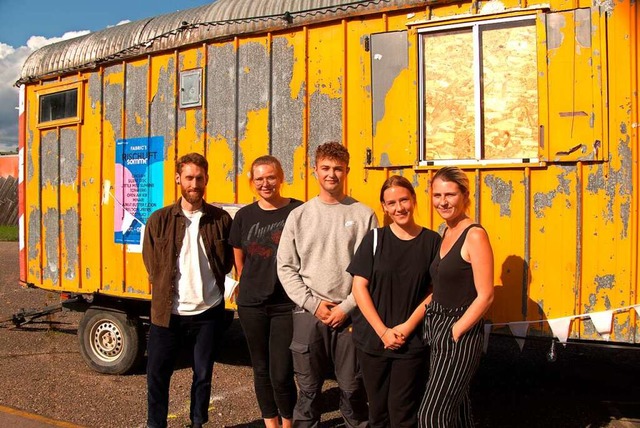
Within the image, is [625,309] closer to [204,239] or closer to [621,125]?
[621,125]

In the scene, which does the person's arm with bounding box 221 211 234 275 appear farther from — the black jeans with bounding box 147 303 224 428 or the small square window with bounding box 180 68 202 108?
the small square window with bounding box 180 68 202 108

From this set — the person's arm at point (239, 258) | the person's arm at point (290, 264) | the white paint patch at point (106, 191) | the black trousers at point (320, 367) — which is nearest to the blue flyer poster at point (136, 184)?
the white paint patch at point (106, 191)

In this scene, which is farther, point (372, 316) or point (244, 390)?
point (244, 390)

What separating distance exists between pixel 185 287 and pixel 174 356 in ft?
1.57

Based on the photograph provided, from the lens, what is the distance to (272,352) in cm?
376

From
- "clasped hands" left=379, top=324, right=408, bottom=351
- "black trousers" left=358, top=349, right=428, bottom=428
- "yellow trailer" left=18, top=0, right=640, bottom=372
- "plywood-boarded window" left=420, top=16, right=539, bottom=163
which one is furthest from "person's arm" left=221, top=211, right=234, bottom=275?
"plywood-boarded window" left=420, top=16, right=539, bottom=163

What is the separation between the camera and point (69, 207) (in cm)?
625

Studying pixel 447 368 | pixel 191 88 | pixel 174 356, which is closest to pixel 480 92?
pixel 447 368

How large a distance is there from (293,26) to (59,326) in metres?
5.76

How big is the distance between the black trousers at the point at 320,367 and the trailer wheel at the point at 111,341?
289 centimetres

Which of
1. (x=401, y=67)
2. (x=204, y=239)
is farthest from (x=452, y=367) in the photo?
(x=401, y=67)

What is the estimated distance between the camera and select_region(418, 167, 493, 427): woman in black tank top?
2.99 meters

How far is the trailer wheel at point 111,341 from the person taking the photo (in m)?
5.96

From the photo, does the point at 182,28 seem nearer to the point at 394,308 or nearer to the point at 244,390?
the point at 244,390
